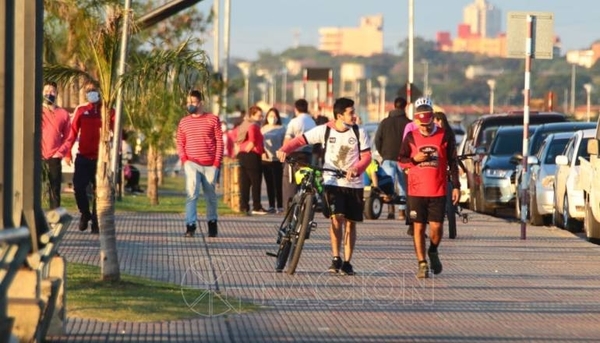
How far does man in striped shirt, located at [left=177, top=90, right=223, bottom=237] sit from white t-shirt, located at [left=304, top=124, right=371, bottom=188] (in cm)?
461

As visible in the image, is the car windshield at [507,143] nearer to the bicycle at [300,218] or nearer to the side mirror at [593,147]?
the side mirror at [593,147]

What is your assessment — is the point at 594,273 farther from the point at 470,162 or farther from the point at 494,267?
the point at 470,162

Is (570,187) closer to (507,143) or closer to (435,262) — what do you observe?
(507,143)

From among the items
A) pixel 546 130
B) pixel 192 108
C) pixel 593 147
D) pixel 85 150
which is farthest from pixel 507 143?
pixel 85 150

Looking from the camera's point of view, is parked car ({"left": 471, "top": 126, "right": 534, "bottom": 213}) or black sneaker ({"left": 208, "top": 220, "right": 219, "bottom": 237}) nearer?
black sneaker ({"left": 208, "top": 220, "right": 219, "bottom": 237})

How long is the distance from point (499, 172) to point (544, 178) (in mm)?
3684

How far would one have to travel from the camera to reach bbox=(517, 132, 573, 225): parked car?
1077 inches

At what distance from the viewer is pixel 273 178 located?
30.4 meters

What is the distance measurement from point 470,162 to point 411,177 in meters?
16.1

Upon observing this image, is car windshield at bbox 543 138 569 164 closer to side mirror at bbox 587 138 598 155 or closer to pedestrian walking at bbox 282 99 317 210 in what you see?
pedestrian walking at bbox 282 99 317 210

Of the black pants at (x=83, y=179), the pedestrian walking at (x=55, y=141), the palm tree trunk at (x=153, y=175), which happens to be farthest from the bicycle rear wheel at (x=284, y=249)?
the palm tree trunk at (x=153, y=175)

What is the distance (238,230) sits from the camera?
24.2 metres

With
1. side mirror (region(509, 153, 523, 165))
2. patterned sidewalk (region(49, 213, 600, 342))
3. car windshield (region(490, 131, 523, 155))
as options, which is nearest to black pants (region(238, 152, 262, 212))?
side mirror (region(509, 153, 523, 165))

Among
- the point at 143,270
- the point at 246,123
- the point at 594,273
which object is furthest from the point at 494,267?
the point at 246,123
